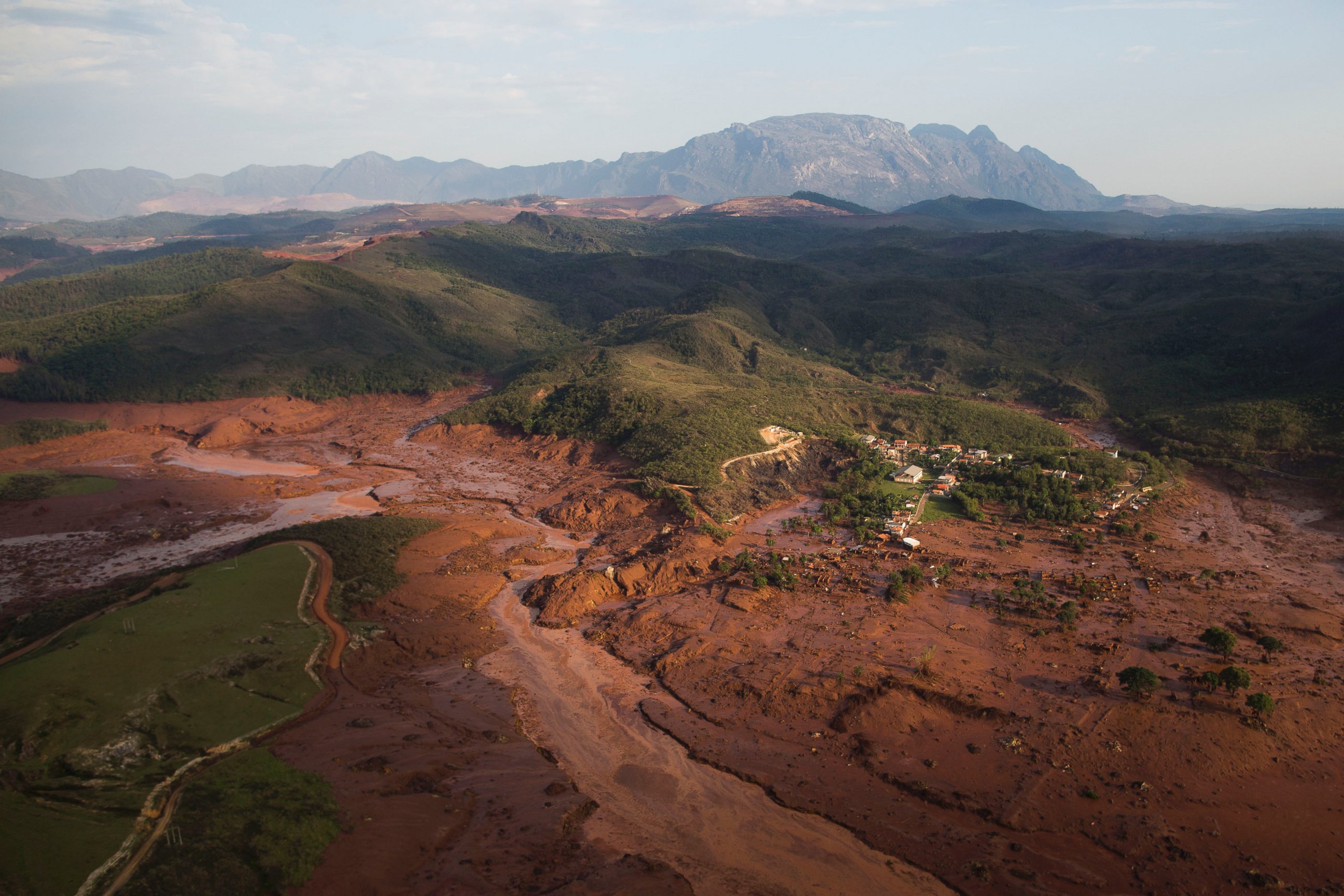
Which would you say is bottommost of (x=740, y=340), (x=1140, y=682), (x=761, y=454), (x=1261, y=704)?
(x=1140, y=682)

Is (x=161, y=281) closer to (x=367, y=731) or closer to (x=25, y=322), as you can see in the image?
(x=25, y=322)

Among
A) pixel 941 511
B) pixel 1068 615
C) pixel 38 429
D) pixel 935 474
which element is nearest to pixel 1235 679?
pixel 1068 615

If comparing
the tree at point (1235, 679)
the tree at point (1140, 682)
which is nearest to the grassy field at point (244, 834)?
the tree at point (1140, 682)

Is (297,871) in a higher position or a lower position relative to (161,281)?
lower

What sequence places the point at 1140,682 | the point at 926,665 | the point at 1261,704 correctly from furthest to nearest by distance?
the point at 926,665
the point at 1140,682
the point at 1261,704

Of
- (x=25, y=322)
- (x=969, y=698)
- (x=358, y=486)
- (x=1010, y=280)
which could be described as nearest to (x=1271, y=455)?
(x=969, y=698)

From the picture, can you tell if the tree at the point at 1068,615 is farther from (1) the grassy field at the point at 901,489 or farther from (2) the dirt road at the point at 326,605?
(2) the dirt road at the point at 326,605

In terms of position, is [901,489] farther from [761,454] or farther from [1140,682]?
[1140,682]
